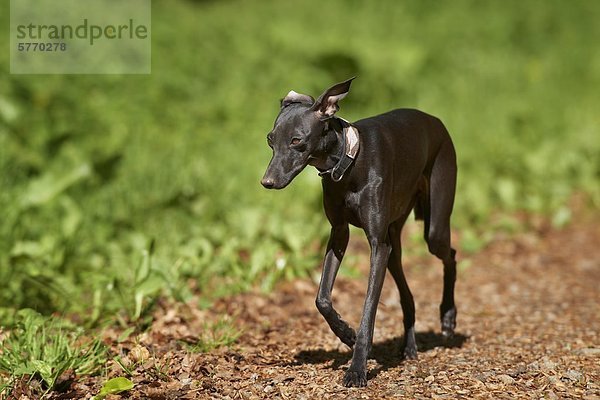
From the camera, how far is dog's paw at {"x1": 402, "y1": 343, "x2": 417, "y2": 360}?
499 cm

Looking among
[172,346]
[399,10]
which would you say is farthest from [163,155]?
[399,10]

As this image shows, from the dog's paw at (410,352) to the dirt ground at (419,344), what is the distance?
0.07m

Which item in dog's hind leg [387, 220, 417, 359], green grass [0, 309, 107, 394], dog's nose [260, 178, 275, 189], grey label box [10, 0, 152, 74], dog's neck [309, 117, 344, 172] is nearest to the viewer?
dog's nose [260, 178, 275, 189]

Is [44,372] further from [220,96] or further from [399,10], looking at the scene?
[399,10]

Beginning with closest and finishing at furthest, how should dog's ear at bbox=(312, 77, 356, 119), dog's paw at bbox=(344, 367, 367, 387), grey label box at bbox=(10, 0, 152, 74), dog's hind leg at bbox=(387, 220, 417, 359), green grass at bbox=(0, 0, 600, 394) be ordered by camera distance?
dog's ear at bbox=(312, 77, 356, 119) < dog's paw at bbox=(344, 367, 367, 387) < dog's hind leg at bbox=(387, 220, 417, 359) < green grass at bbox=(0, 0, 600, 394) < grey label box at bbox=(10, 0, 152, 74)

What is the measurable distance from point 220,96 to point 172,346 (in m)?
6.65

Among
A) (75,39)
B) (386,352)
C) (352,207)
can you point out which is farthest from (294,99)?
(75,39)

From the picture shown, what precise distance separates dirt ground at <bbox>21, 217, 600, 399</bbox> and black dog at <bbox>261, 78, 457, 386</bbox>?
337 millimetres

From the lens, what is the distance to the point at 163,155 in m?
9.05

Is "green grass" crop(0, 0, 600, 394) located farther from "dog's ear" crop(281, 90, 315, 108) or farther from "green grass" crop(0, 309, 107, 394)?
"dog's ear" crop(281, 90, 315, 108)

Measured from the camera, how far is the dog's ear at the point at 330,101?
13.0 feet

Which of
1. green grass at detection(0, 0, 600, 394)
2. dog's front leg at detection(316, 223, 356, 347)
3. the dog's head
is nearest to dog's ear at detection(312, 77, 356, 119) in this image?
the dog's head

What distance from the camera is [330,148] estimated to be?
4.13 m

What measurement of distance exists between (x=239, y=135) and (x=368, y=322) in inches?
242
